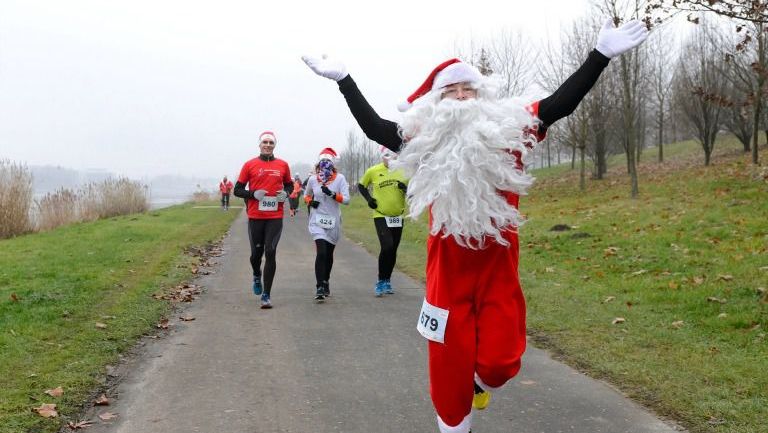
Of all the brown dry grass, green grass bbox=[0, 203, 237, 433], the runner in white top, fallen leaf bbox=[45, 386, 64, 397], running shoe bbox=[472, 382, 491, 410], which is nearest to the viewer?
running shoe bbox=[472, 382, 491, 410]

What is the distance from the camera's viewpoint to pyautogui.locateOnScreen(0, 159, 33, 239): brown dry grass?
59.7 feet

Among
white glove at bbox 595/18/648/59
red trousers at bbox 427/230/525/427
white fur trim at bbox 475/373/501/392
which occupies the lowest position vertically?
white fur trim at bbox 475/373/501/392

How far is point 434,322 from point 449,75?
128cm

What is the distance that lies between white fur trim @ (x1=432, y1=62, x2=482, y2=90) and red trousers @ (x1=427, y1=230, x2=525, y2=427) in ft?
2.68

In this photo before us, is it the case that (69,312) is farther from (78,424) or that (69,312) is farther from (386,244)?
(386,244)

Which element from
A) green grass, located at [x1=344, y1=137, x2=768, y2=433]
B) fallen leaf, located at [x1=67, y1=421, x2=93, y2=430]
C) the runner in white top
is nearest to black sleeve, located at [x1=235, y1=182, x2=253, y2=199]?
the runner in white top

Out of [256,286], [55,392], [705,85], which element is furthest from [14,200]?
[705,85]

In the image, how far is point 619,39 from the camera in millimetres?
3273

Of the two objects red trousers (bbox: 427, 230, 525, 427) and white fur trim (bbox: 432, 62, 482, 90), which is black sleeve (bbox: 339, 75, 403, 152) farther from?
red trousers (bbox: 427, 230, 525, 427)

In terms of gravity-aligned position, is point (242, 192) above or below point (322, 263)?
above

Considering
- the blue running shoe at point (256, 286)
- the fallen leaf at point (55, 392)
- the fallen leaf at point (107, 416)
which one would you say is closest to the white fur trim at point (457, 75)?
the fallen leaf at point (107, 416)

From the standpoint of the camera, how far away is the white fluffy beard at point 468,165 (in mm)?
3080

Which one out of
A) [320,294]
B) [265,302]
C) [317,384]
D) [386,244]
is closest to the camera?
[317,384]

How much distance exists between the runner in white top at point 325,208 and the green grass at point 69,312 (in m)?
2.17
